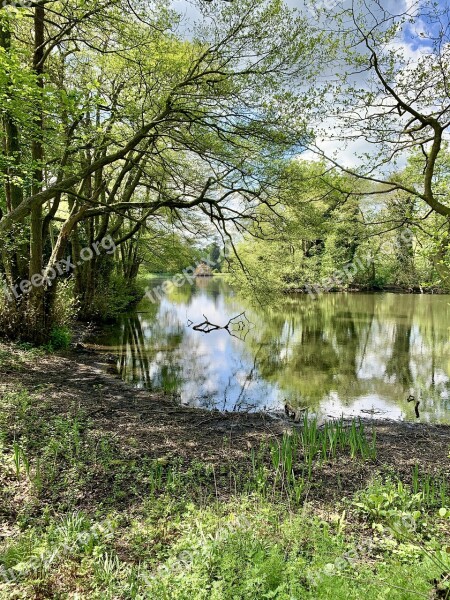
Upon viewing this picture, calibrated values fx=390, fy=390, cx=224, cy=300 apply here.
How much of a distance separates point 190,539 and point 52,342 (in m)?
8.16

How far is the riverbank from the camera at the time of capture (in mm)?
2186

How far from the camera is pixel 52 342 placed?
31.6ft

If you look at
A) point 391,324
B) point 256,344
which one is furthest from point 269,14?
point 391,324

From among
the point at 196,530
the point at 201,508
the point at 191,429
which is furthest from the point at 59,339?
the point at 196,530

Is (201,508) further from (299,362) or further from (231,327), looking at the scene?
(231,327)

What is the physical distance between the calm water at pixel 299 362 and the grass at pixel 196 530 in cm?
Result: 395

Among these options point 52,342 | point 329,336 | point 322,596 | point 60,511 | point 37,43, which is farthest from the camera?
point 329,336

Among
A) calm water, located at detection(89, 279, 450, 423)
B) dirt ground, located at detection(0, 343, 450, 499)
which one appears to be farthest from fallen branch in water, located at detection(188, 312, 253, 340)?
dirt ground, located at detection(0, 343, 450, 499)

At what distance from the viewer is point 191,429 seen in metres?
5.21

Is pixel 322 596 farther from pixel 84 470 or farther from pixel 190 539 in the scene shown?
pixel 84 470

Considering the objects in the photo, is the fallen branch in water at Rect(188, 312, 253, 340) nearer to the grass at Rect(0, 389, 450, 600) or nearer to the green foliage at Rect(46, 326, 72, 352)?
the green foliage at Rect(46, 326, 72, 352)

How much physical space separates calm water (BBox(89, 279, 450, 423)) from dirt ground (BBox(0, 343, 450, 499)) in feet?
4.84

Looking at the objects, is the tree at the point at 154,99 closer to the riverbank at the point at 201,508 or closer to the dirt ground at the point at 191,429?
the dirt ground at the point at 191,429

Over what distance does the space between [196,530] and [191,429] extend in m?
2.46
